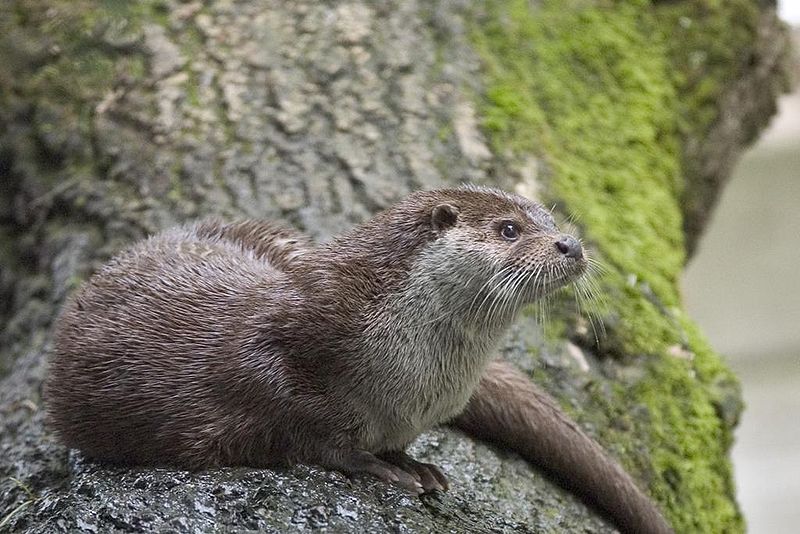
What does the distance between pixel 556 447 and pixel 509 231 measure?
2.15 feet

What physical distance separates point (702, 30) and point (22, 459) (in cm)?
345

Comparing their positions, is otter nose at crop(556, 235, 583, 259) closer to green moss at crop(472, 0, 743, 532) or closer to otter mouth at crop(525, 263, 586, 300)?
otter mouth at crop(525, 263, 586, 300)

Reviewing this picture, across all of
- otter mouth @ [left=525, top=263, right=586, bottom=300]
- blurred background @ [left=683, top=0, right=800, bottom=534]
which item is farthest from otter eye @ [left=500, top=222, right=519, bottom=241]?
blurred background @ [left=683, top=0, right=800, bottom=534]

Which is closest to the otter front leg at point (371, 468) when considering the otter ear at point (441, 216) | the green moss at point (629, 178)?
the otter ear at point (441, 216)

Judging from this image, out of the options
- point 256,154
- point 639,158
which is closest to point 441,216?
point 256,154

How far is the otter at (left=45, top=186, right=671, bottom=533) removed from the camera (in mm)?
2525

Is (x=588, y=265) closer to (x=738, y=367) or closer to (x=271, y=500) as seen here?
(x=271, y=500)

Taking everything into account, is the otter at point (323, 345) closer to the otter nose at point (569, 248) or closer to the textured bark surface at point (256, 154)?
the otter nose at point (569, 248)

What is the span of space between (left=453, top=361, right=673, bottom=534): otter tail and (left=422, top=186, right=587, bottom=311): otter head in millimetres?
444

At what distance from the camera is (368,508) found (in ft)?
7.92

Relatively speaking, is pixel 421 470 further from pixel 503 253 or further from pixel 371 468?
pixel 503 253

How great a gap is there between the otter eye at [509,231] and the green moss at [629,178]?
0.86 m

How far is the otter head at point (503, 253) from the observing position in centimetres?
256

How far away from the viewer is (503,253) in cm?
258
